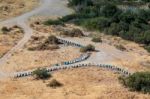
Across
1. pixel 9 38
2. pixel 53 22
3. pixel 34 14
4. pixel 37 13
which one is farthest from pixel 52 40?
pixel 37 13

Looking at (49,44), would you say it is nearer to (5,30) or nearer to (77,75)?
(5,30)

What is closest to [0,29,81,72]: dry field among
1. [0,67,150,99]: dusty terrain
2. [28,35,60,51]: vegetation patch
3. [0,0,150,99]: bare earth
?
[0,0,150,99]: bare earth

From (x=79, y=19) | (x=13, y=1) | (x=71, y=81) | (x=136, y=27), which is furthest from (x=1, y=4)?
(x=71, y=81)

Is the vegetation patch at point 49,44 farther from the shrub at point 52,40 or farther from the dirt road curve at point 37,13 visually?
the dirt road curve at point 37,13

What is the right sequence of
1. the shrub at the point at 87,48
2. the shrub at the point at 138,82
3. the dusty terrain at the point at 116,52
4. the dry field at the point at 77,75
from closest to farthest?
the dry field at the point at 77,75 < the shrub at the point at 138,82 < the dusty terrain at the point at 116,52 < the shrub at the point at 87,48

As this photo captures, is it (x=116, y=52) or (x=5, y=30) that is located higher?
(x=5, y=30)

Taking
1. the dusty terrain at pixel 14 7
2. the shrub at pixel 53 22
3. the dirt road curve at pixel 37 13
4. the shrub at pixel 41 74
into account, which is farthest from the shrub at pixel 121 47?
the dusty terrain at pixel 14 7

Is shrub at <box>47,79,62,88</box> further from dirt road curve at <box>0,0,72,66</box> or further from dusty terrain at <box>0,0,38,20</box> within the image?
dusty terrain at <box>0,0,38,20</box>
